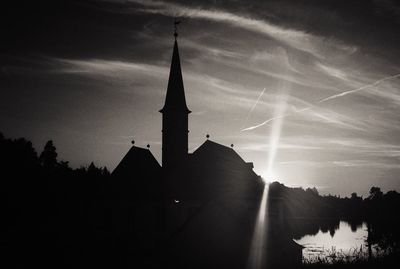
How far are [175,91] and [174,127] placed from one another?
12.7 feet

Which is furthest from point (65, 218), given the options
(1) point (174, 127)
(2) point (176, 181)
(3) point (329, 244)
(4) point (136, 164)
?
(3) point (329, 244)

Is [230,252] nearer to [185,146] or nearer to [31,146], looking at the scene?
[185,146]

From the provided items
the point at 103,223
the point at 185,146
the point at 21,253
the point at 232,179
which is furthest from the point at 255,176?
the point at 21,253

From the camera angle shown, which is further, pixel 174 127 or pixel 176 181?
pixel 176 181

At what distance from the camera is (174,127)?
42438 mm

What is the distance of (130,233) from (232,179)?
43.8 feet

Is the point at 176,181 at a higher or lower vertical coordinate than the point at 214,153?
lower

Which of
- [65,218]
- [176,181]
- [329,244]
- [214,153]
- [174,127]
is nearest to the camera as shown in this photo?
[65,218]

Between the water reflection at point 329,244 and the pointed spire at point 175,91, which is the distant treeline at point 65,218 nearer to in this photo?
the water reflection at point 329,244

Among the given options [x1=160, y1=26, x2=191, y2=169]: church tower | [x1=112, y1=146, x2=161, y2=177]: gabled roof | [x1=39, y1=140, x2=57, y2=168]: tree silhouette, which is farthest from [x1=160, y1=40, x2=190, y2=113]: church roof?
[x1=39, y1=140, x2=57, y2=168]: tree silhouette

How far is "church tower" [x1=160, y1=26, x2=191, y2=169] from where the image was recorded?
42469mm

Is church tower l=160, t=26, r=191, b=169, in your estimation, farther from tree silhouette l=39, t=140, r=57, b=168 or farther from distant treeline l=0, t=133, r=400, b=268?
tree silhouette l=39, t=140, r=57, b=168

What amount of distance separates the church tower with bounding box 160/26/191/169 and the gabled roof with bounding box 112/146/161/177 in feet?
4.69

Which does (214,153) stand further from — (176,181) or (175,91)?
(175,91)
